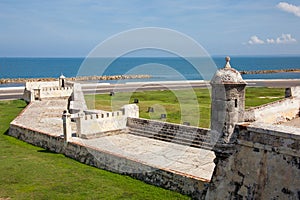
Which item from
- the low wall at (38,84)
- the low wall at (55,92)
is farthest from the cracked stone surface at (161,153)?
the low wall at (38,84)

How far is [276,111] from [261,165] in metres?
7.44

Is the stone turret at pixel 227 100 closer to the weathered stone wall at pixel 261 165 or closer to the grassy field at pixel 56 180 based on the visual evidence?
the weathered stone wall at pixel 261 165

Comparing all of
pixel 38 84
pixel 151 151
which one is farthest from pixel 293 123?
pixel 38 84

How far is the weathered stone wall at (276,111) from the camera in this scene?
13531 mm

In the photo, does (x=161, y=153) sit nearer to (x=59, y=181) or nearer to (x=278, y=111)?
(x=59, y=181)

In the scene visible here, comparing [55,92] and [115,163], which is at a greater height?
[55,92]

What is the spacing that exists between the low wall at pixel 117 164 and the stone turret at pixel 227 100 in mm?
2617

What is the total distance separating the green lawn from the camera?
1170 centimetres

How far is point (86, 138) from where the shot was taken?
60.5 ft

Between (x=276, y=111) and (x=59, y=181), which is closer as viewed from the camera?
(x=59, y=181)

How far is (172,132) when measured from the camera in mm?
17828

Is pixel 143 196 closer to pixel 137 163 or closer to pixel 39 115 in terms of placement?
pixel 137 163

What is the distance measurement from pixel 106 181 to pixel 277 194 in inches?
280

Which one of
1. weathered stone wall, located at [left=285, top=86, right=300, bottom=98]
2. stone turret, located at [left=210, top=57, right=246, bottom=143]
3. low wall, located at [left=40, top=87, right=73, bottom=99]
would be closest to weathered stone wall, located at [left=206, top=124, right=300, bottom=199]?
stone turret, located at [left=210, top=57, right=246, bottom=143]
